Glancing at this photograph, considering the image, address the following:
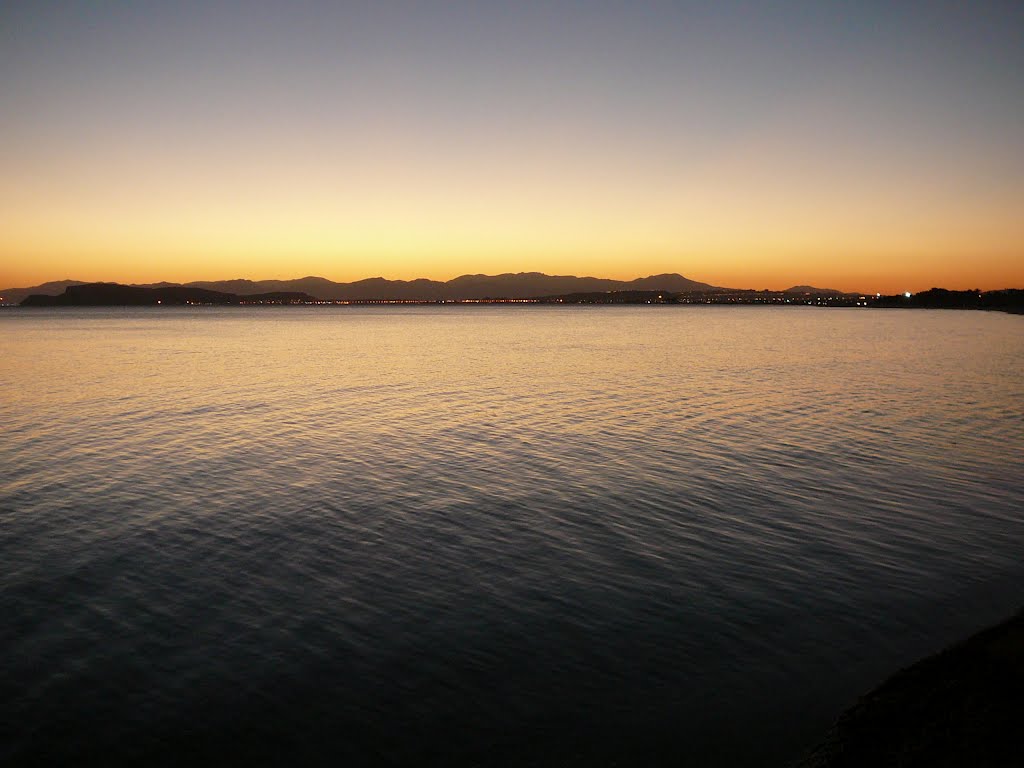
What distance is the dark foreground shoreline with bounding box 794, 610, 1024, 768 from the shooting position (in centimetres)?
880

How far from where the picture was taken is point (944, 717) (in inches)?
380

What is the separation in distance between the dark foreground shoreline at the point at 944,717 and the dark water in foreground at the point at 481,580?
0.82 meters

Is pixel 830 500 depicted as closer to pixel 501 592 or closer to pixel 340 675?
pixel 501 592

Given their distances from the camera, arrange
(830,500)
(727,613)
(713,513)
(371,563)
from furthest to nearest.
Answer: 1. (830,500)
2. (713,513)
3. (371,563)
4. (727,613)

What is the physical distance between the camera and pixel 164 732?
35.3ft

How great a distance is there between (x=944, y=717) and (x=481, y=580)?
970cm

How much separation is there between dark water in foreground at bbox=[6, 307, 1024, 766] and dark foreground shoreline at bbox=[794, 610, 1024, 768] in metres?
0.82

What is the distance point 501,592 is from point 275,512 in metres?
9.46

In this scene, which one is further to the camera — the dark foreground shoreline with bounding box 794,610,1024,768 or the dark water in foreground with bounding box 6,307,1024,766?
the dark water in foreground with bounding box 6,307,1024,766

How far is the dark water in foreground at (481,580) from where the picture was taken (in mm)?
11031

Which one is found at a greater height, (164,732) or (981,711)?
(981,711)

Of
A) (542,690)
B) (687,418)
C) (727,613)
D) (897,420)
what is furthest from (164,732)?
(897,420)

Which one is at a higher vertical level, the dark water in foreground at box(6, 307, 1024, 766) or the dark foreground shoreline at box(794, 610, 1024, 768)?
the dark foreground shoreline at box(794, 610, 1024, 768)

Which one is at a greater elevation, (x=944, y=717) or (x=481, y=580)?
(x=944, y=717)
